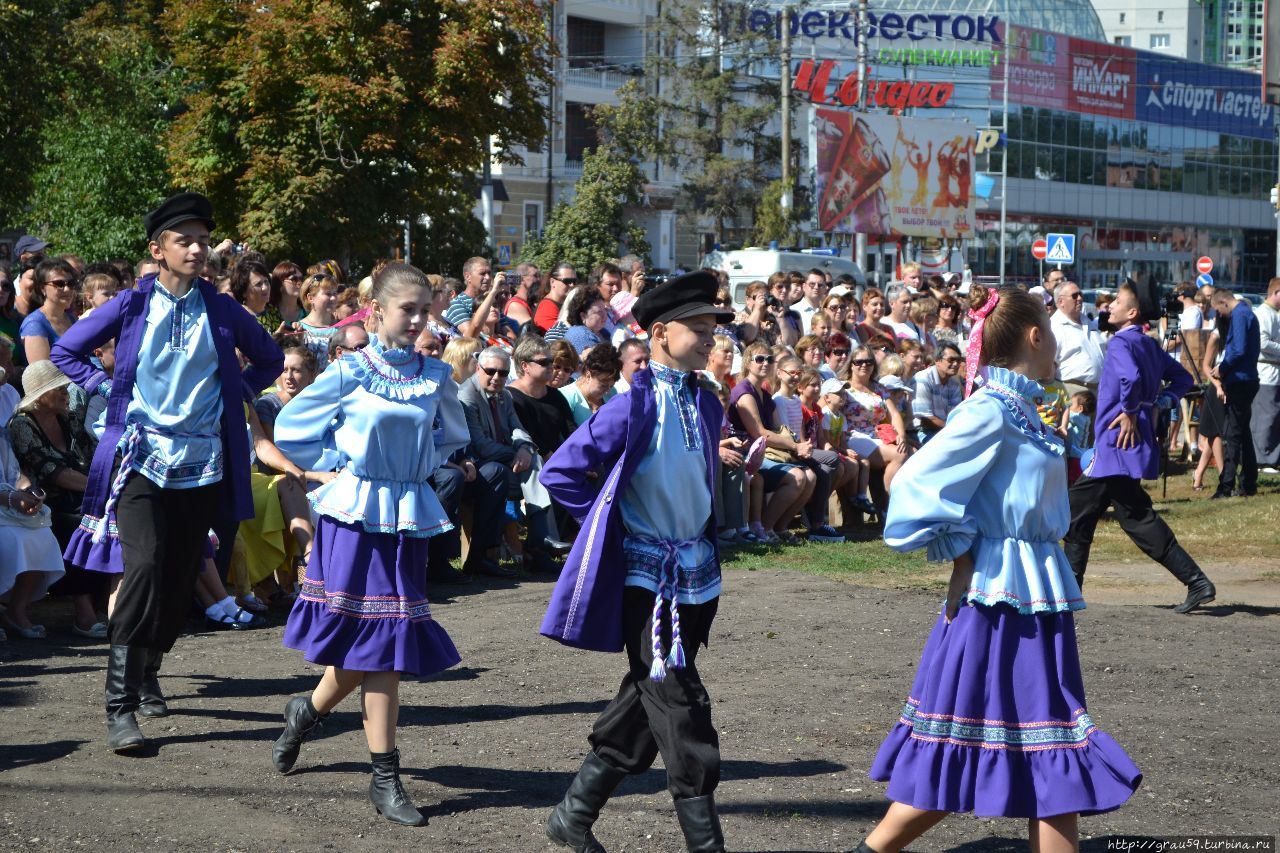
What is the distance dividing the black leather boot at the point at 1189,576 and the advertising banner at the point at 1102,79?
3071 inches

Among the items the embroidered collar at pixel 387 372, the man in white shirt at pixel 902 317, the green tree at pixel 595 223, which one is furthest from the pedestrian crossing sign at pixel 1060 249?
the embroidered collar at pixel 387 372

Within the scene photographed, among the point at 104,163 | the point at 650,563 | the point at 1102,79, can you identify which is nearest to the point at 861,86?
the point at 104,163

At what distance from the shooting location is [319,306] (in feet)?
38.3

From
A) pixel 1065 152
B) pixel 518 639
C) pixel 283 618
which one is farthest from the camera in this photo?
pixel 1065 152

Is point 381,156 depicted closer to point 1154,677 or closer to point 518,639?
point 518,639

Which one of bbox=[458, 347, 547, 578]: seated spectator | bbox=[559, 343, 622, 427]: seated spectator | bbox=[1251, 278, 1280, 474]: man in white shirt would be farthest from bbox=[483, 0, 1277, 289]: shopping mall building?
bbox=[458, 347, 547, 578]: seated spectator

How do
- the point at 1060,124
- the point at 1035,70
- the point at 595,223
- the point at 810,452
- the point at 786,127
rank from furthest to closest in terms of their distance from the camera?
the point at 1060,124
the point at 1035,70
the point at 786,127
the point at 595,223
the point at 810,452

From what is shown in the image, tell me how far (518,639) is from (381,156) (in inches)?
680

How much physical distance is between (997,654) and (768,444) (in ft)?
27.4

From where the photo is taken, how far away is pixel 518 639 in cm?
866

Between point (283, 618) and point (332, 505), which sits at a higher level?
point (332, 505)

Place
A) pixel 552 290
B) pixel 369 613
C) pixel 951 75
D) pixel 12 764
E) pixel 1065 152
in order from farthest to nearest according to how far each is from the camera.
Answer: pixel 1065 152 → pixel 951 75 → pixel 552 290 → pixel 12 764 → pixel 369 613

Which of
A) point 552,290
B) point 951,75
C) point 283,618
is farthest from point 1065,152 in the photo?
point 283,618

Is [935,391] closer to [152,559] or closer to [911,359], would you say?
[911,359]
